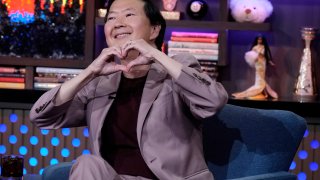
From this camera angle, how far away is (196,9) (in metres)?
4.31

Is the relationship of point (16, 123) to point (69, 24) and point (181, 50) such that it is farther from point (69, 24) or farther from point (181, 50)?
point (181, 50)

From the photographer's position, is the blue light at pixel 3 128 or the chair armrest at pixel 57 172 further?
the blue light at pixel 3 128

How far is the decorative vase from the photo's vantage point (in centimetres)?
415

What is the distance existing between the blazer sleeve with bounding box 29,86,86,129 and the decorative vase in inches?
75.1

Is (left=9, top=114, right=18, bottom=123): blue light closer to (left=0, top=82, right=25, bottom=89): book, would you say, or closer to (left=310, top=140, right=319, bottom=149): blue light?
(left=0, top=82, right=25, bottom=89): book

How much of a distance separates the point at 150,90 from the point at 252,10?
1.87m

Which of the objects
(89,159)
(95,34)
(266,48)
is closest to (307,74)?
(266,48)

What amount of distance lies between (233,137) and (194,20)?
5.61 ft

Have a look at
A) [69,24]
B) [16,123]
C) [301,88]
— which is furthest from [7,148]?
[301,88]

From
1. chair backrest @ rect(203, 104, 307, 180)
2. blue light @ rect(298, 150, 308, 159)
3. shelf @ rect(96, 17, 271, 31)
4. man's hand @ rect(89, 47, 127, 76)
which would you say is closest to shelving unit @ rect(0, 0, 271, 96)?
shelf @ rect(96, 17, 271, 31)

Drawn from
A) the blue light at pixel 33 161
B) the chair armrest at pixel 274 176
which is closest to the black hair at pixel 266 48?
the blue light at pixel 33 161

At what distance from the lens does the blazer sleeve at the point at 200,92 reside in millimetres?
2338

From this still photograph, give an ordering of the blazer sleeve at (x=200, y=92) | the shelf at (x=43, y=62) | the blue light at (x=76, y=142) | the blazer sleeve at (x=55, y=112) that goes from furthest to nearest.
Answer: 1. the shelf at (x=43, y=62)
2. the blue light at (x=76, y=142)
3. the blazer sleeve at (x=55, y=112)
4. the blazer sleeve at (x=200, y=92)

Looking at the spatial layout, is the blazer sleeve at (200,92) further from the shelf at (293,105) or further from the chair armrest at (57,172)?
the shelf at (293,105)
